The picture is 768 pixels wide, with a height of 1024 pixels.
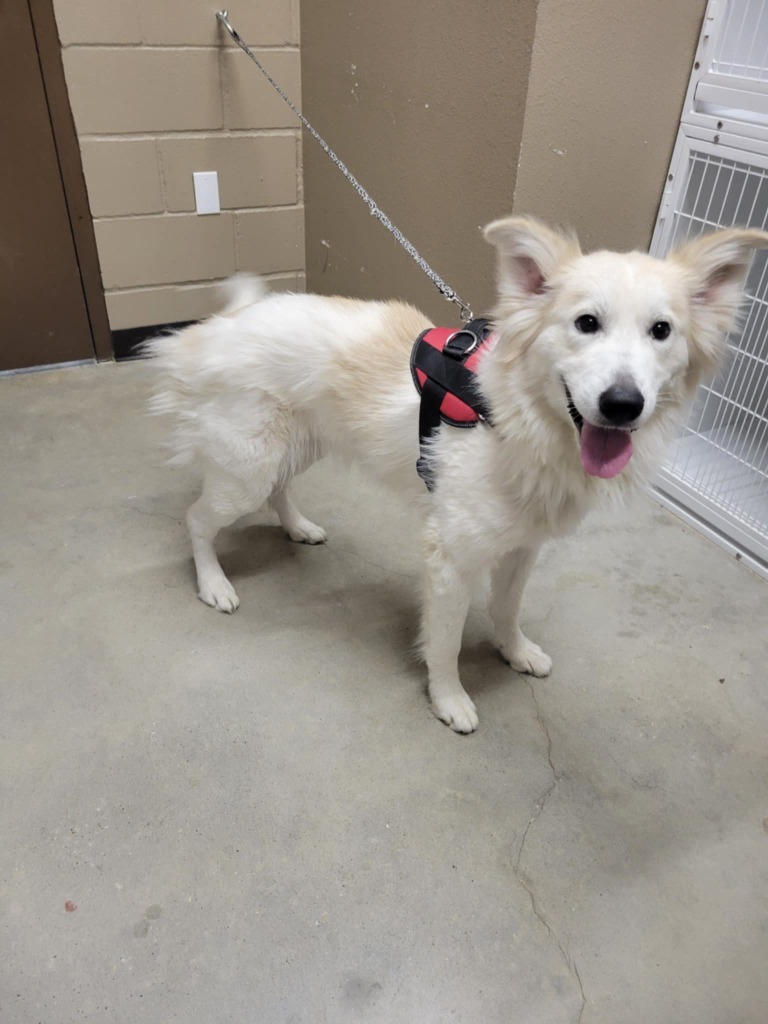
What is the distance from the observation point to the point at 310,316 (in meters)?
1.80

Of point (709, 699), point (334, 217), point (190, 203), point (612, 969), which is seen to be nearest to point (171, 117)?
point (190, 203)

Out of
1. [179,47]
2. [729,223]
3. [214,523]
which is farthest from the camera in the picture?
[179,47]

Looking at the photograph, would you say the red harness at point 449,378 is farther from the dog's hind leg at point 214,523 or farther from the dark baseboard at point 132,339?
the dark baseboard at point 132,339

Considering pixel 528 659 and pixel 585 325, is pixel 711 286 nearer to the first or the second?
pixel 585 325

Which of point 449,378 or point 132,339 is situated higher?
point 449,378

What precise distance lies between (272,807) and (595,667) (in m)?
0.99

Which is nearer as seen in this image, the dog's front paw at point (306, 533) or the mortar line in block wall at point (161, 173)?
the dog's front paw at point (306, 533)

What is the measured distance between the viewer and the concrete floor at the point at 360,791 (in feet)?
4.35

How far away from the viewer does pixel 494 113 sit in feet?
7.28

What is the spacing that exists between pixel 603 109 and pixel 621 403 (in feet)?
5.05

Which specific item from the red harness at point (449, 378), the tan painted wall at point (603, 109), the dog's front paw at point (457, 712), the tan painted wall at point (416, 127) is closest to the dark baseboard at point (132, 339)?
the tan painted wall at point (416, 127)

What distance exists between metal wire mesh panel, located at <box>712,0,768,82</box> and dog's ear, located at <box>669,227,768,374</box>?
1277 millimetres

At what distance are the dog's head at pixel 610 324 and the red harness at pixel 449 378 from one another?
0.12 meters

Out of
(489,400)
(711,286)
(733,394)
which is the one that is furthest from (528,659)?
(733,394)
